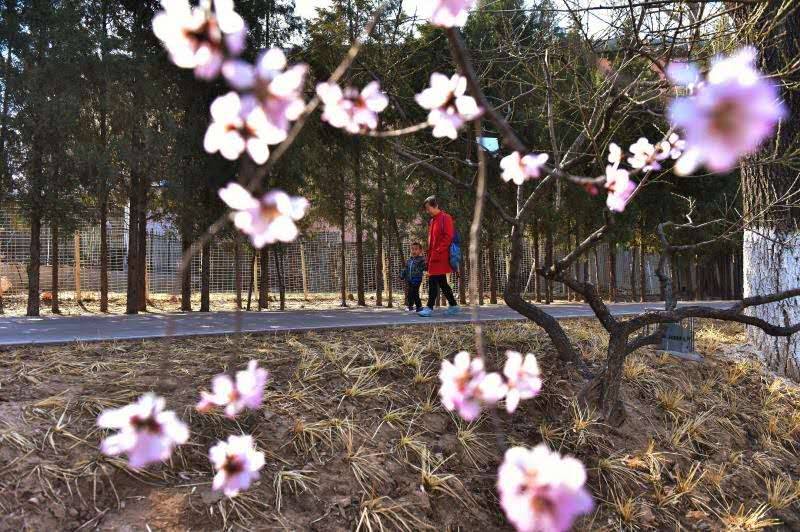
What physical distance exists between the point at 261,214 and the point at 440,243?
624 cm

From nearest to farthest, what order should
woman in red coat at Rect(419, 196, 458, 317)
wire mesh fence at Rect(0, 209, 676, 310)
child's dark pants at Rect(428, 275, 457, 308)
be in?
woman in red coat at Rect(419, 196, 458, 317) → child's dark pants at Rect(428, 275, 457, 308) → wire mesh fence at Rect(0, 209, 676, 310)

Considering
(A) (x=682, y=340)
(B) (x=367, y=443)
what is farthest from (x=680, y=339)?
(B) (x=367, y=443)

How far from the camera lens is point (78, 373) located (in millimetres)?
3465

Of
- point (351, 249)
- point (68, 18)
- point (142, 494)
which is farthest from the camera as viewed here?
point (351, 249)

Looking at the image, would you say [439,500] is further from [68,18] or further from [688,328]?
[68,18]

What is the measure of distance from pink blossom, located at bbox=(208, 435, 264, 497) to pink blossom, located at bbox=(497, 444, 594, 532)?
0.66 meters

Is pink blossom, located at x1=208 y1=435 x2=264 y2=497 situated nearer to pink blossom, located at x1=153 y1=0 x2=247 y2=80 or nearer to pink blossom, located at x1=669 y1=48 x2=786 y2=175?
pink blossom, located at x1=153 y1=0 x2=247 y2=80

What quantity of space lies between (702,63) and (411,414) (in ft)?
10.4

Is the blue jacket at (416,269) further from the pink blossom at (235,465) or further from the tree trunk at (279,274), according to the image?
the pink blossom at (235,465)

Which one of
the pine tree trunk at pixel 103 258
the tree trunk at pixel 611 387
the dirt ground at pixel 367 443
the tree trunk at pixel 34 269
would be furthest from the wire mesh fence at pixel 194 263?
the tree trunk at pixel 611 387

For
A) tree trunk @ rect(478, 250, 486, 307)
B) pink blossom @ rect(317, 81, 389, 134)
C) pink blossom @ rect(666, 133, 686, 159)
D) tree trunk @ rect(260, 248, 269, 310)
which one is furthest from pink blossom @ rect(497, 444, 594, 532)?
tree trunk @ rect(478, 250, 486, 307)

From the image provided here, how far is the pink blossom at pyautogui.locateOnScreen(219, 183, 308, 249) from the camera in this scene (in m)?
0.99

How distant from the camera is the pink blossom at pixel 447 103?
1.25m

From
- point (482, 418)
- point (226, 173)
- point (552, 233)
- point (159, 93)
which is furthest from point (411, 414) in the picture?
point (552, 233)
